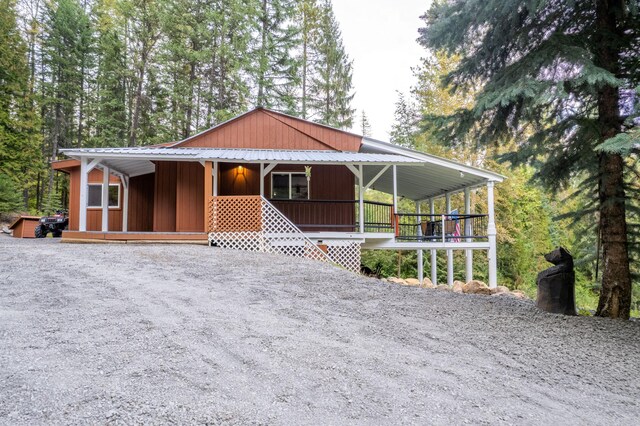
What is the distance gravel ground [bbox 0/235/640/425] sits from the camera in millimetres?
2551

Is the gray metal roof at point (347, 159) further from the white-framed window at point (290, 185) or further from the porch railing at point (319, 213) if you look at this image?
the porch railing at point (319, 213)

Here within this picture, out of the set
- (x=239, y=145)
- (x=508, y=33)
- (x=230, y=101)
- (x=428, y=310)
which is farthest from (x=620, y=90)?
(x=230, y=101)

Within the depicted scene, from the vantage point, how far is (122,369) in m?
2.92

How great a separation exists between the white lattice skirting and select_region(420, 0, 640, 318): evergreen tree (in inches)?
202

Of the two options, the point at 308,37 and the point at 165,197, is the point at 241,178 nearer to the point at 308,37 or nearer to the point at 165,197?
the point at 165,197

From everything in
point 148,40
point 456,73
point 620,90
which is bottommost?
point 620,90

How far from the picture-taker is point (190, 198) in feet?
39.5

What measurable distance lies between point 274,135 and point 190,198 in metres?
3.46

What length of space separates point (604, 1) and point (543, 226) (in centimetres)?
2042

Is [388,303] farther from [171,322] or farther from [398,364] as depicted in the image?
[171,322]

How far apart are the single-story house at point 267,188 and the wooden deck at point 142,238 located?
1.3 inches

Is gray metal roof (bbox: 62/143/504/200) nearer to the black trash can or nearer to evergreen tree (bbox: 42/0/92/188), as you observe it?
the black trash can

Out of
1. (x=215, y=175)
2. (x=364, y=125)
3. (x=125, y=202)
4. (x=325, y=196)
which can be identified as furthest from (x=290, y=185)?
(x=364, y=125)

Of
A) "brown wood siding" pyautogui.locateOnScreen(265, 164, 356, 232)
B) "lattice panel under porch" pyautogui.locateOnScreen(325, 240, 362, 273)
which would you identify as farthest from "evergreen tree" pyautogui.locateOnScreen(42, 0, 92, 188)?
"lattice panel under porch" pyautogui.locateOnScreen(325, 240, 362, 273)
